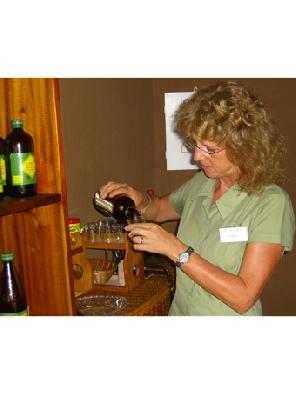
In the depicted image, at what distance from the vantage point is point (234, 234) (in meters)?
1.37

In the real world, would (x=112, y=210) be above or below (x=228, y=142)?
below

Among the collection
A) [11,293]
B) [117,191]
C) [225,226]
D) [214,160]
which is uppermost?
[214,160]

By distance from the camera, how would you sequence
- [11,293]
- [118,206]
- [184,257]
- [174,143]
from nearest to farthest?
[11,293], [184,257], [118,206], [174,143]

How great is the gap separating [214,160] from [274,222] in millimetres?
281

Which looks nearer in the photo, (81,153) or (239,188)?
(239,188)

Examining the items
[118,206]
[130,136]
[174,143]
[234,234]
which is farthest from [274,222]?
[174,143]

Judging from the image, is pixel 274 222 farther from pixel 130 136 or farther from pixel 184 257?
pixel 130 136

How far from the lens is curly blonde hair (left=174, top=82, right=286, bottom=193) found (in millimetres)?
1343

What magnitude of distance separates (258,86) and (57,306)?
7.58ft

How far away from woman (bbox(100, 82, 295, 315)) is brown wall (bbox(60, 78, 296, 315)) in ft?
2.32

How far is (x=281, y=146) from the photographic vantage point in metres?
1.44

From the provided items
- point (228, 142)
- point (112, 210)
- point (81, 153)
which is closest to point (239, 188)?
point (228, 142)

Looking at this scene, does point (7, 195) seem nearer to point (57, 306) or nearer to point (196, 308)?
point (57, 306)

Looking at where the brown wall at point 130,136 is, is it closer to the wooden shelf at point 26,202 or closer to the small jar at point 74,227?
the small jar at point 74,227
